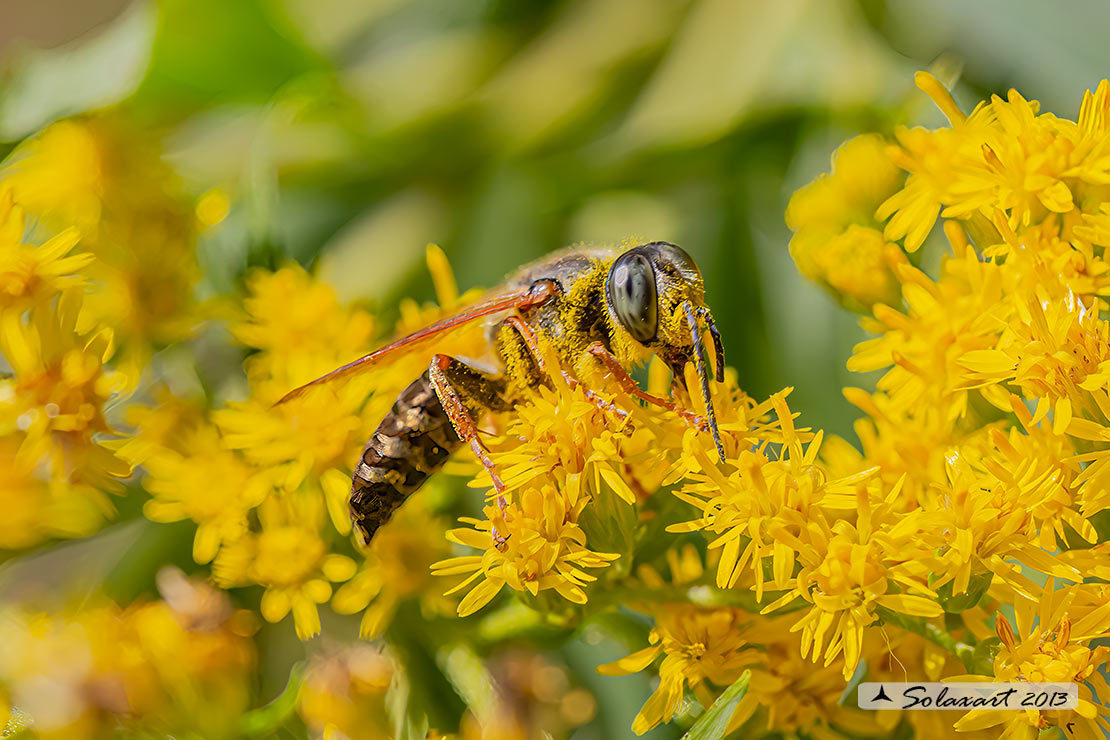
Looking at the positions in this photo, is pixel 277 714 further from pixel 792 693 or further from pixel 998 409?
pixel 998 409

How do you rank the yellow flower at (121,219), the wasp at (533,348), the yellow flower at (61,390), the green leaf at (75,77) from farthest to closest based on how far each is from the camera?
the green leaf at (75,77)
the yellow flower at (121,219)
the yellow flower at (61,390)
the wasp at (533,348)

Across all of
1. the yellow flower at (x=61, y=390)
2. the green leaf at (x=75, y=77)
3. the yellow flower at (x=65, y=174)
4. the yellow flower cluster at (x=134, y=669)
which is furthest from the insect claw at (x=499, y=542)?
the green leaf at (x=75, y=77)

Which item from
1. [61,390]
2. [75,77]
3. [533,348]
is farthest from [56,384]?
[75,77]

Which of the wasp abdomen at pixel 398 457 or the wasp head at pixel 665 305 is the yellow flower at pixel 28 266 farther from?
the wasp head at pixel 665 305

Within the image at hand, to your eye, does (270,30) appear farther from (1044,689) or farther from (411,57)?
(1044,689)

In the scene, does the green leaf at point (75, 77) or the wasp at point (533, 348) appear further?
the green leaf at point (75, 77)

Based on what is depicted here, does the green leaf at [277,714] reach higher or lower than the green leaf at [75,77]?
lower
